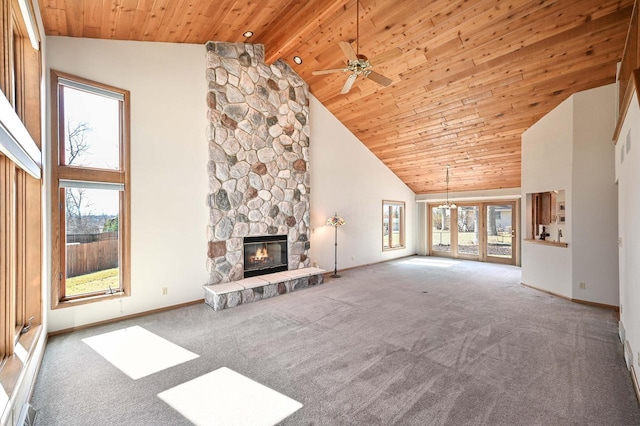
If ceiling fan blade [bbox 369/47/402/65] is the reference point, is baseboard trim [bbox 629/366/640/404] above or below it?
below

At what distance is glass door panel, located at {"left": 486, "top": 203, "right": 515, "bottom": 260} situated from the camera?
837cm

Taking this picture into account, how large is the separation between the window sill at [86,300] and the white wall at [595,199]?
724cm

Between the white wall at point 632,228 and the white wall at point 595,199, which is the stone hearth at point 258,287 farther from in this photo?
the white wall at point 595,199

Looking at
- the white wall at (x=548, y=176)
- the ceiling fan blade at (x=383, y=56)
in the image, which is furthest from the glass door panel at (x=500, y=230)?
the ceiling fan blade at (x=383, y=56)

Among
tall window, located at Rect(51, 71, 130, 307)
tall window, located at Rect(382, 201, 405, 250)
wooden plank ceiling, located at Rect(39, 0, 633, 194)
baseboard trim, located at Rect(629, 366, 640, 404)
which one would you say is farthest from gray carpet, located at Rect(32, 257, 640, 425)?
tall window, located at Rect(382, 201, 405, 250)

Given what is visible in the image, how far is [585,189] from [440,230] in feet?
17.9

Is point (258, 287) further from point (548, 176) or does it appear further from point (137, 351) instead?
point (548, 176)

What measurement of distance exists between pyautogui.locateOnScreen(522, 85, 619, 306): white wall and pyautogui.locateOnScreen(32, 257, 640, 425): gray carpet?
0.49 meters

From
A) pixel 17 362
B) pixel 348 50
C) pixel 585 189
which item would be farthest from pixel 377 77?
pixel 17 362

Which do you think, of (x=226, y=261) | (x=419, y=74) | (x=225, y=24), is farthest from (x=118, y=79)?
(x=419, y=74)

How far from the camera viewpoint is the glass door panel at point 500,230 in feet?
27.5

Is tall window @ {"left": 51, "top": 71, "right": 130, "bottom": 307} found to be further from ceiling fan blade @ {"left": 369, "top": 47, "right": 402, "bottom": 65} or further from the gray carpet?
ceiling fan blade @ {"left": 369, "top": 47, "right": 402, "bottom": 65}

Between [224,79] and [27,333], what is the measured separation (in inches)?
173

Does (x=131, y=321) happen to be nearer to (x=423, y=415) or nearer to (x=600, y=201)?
(x=423, y=415)
